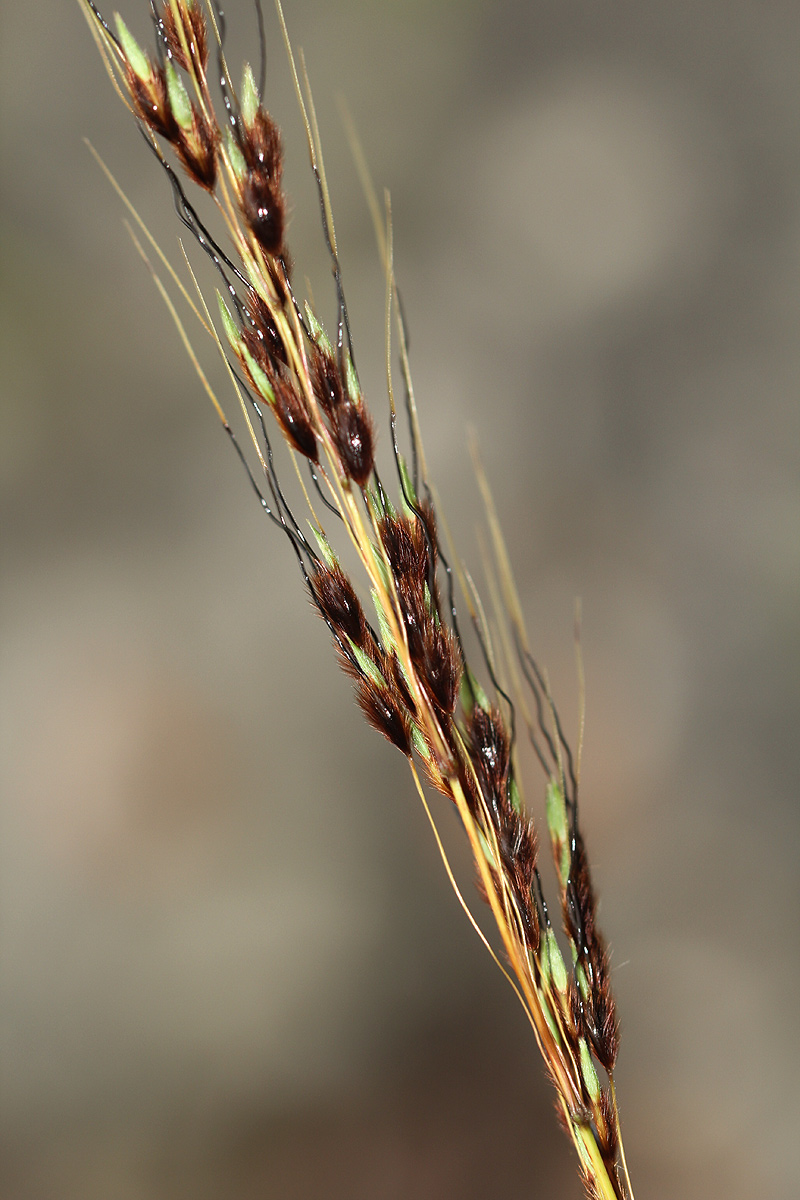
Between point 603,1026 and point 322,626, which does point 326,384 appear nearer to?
point 603,1026

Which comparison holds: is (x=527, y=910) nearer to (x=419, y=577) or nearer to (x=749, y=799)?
(x=419, y=577)

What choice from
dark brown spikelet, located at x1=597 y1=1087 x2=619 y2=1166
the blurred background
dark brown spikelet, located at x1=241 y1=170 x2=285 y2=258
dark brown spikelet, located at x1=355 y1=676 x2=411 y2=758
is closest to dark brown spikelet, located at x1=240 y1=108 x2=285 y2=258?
dark brown spikelet, located at x1=241 y1=170 x2=285 y2=258

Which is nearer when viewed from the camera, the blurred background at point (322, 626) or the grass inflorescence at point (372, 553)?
the grass inflorescence at point (372, 553)

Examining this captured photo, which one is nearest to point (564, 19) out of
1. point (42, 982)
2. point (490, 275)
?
point (490, 275)

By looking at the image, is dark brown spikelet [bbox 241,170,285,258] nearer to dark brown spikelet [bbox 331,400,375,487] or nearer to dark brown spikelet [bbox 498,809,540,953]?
dark brown spikelet [bbox 331,400,375,487]

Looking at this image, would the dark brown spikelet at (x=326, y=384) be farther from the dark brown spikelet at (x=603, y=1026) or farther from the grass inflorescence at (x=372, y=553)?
the dark brown spikelet at (x=603, y=1026)

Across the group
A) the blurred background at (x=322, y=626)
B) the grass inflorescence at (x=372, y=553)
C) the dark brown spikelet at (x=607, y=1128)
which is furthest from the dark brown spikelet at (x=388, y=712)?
the blurred background at (x=322, y=626)
